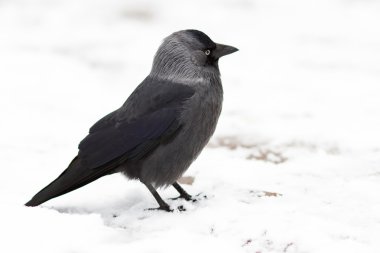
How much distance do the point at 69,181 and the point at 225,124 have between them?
2857mm

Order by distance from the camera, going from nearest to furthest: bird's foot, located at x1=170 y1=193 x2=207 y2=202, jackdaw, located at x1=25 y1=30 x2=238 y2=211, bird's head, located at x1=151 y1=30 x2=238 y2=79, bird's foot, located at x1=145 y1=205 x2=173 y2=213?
bird's foot, located at x1=145 y1=205 x2=173 y2=213
jackdaw, located at x1=25 y1=30 x2=238 y2=211
bird's foot, located at x1=170 y1=193 x2=207 y2=202
bird's head, located at x1=151 y1=30 x2=238 y2=79

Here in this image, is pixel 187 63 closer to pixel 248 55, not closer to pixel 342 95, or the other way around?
pixel 342 95

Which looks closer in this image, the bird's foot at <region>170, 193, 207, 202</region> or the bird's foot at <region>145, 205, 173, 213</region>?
the bird's foot at <region>145, 205, 173, 213</region>

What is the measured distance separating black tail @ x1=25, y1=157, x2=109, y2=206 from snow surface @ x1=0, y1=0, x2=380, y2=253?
0.17 meters

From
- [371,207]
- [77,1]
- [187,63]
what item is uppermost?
[77,1]

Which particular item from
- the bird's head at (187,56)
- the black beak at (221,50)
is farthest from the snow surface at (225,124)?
the black beak at (221,50)

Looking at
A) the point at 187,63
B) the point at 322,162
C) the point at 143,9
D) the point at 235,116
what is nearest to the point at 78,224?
the point at 187,63

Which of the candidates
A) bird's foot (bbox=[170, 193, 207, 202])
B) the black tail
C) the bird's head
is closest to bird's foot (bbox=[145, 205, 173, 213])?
bird's foot (bbox=[170, 193, 207, 202])

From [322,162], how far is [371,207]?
1.50 meters

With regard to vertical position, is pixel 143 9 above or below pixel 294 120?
above

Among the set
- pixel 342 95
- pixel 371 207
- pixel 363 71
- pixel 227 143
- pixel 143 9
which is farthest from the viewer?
pixel 143 9

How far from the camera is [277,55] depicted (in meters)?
10.2

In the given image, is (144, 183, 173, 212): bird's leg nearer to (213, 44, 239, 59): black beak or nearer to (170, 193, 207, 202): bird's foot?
(170, 193, 207, 202): bird's foot

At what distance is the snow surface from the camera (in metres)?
4.34
